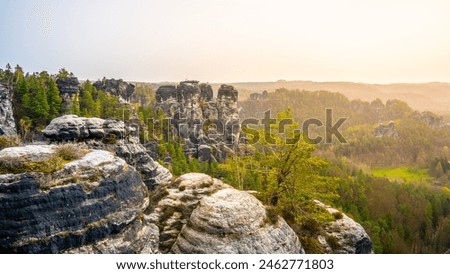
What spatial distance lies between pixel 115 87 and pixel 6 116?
43.0m

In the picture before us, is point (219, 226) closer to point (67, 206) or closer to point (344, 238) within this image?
point (67, 206)

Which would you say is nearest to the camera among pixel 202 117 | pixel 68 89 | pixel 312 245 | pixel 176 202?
pixel 176 202

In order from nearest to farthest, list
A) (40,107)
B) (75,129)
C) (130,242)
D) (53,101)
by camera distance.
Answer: (130,242) → (75,129) → (40,107) → (53,101)

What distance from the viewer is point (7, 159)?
10859mm

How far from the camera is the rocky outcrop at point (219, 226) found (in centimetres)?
1452

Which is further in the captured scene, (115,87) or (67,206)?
(115,87)

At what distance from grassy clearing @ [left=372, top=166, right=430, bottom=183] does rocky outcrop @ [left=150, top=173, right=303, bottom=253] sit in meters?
145

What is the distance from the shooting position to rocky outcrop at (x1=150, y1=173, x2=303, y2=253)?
1452cm

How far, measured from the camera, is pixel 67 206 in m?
11.0

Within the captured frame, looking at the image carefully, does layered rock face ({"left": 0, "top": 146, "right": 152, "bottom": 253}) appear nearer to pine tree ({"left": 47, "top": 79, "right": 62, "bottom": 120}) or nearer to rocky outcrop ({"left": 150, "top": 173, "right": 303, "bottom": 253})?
rocky outcrop ({"left": 150, "top": 173, "right": 303, "bottom": 253})

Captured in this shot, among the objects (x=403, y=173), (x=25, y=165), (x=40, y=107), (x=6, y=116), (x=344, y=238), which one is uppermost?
(x=25, y=165)

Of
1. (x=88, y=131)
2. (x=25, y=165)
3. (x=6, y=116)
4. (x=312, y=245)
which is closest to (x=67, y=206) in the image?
(x=25, y=165)

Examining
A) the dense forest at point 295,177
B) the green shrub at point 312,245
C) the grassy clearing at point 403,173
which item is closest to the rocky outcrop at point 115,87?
the dense forest at point 295,177

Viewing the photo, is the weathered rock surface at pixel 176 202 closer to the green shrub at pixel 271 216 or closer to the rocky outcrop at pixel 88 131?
the green shrub at pixel 271 216
